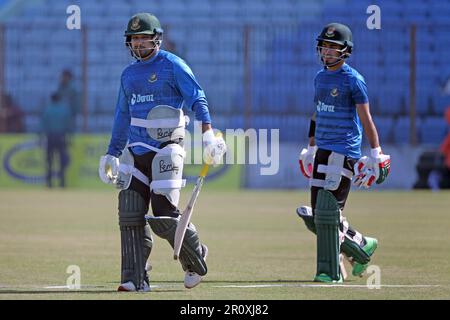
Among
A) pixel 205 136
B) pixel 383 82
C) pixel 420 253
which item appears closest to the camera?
pixel 205 136

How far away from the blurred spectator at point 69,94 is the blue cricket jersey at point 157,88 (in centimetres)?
1970

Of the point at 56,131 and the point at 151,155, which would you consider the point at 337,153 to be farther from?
the point at 56,131

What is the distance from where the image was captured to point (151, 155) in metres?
10.1

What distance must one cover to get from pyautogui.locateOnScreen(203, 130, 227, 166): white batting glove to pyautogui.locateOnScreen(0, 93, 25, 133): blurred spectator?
20.9 m

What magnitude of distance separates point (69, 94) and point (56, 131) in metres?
1.31

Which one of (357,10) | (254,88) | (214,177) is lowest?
(214,177)

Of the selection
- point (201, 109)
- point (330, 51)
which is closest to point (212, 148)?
point (201, 109)

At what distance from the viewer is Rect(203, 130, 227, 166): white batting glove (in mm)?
9727

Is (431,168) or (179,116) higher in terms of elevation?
(179,116)

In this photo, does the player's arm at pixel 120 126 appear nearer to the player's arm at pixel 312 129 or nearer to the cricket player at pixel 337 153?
the cricket player at pixel 337 153

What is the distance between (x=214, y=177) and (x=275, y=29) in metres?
4.51

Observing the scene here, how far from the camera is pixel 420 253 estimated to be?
1398cm
